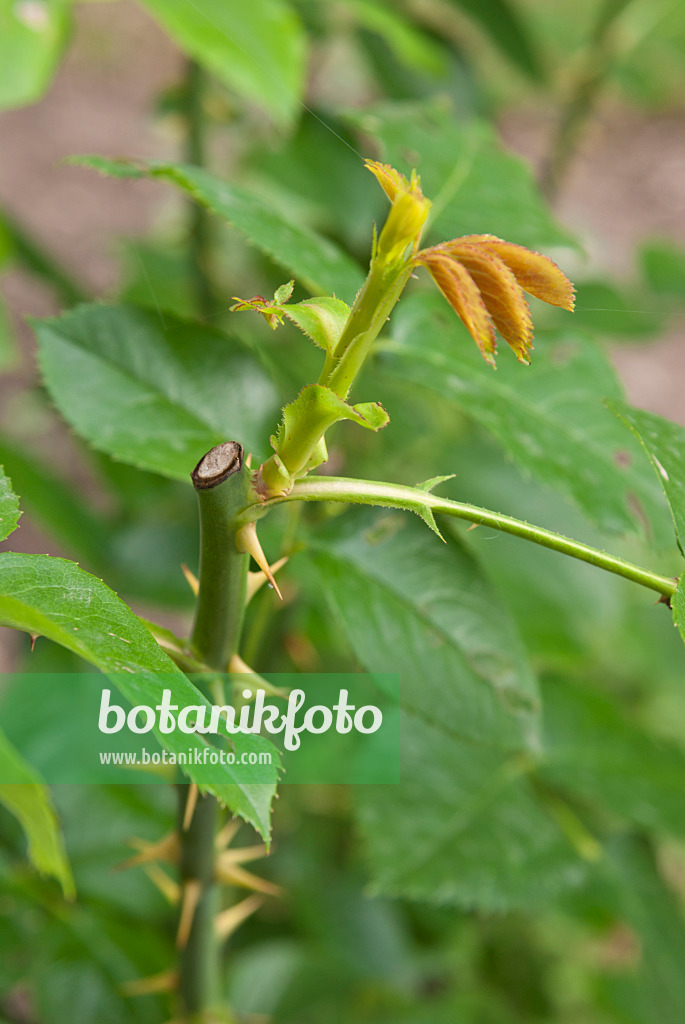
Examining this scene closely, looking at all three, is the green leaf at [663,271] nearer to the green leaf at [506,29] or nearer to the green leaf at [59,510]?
the green leaf at [506,29]

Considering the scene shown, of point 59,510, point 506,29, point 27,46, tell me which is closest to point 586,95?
point 506,29

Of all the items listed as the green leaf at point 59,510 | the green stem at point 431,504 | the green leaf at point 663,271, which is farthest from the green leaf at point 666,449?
the green leaf at point 663,271

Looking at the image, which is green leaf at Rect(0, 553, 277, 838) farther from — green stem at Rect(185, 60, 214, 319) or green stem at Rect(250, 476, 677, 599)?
green stem at Rect(185, 60, 214, 319)

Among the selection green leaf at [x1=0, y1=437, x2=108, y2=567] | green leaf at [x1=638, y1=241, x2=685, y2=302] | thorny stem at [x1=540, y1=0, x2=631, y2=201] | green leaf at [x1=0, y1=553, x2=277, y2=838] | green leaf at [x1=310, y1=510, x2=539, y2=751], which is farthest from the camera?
green leaf at [x1=638, y1=241, x2=685, y2=302]

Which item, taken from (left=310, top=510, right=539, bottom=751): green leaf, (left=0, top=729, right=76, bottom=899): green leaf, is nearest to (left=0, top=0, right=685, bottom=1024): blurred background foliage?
(left=310, top=510, right=539, bottom=751): green leaf

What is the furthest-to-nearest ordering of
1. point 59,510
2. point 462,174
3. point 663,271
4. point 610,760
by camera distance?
point 663,271
point 59,510
point 610,760
point 462,174

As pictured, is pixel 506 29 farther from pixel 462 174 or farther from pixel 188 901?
pixel 188 901

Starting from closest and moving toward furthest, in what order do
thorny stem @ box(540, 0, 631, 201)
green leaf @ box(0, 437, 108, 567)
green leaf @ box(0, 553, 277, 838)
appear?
green leaf @ box(0, 553, 277, 838) < green leaf @ box(0, 437, 108, 567) < thorny stem @ box(540, 0, 631, 201)

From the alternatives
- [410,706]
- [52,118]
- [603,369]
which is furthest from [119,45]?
[410,706]
